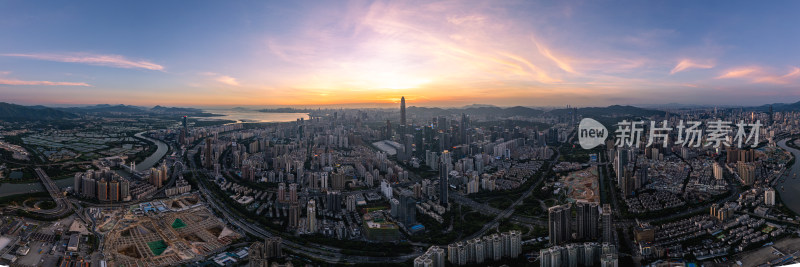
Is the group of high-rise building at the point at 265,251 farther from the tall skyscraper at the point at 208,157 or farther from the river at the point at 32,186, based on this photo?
the tall skyscraper at the point at 208,157

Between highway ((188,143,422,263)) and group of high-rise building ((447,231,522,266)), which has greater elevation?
group of high-rise building ((447,231,522,266))

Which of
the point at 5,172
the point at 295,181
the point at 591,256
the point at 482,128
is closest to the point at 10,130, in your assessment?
the point at 5,172

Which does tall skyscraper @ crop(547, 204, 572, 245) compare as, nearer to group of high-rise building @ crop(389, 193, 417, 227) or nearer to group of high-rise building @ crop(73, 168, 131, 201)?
group of high-rise building @ crop(389, 193, 417, 227)

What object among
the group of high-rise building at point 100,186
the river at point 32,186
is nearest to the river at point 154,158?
the river at point 32,186

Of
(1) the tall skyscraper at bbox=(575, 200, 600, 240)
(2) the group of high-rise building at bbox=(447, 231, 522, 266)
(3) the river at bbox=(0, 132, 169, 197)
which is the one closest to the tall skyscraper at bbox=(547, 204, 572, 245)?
(1) the tall skyscraper at bbox=(575, 200, 600, 240)

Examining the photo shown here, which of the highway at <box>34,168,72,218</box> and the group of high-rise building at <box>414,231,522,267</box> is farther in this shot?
the highway at <box>34,168,72,218</box>

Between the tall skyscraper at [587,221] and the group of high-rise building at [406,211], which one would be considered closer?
the tall skyscraper at [587,221]

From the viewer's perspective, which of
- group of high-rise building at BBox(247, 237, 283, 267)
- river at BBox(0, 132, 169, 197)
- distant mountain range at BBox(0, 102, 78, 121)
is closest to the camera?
group of high-rise building at BBox(247, 237, 283, 267)

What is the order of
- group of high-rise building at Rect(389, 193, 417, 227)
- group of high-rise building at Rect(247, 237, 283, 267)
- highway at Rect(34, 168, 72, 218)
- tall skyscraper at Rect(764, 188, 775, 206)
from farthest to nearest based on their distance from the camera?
group of high-rise building at Rect(389, 193, 417, 227) → tall skyscraper at Rect(764, 188, 775, 206) → highway at Rect(34, 168, 72, 218) → group of high-rise building at Rect(247, 237, 283, 267)
